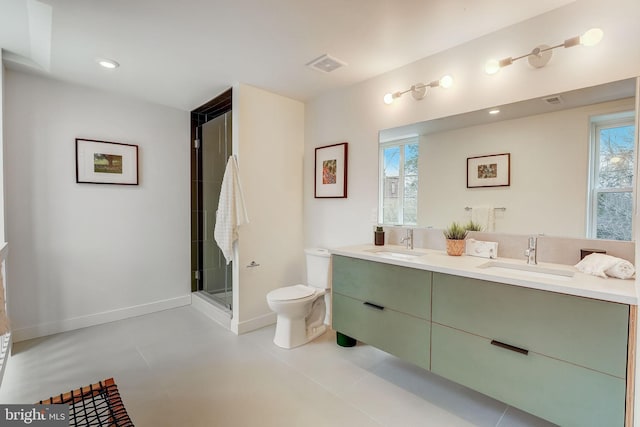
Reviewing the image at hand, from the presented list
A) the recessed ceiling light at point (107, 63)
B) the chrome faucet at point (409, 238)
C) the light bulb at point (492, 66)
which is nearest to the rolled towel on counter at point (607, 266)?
the chrome faucet at point (409, 238)

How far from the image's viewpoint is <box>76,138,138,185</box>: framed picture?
288 centimetres

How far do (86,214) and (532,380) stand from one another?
3756 mm

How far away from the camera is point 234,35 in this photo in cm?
200

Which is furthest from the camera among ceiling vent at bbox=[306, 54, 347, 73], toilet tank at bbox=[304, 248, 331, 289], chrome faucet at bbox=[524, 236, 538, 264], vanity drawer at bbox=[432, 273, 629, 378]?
toilet tank at bbox=[304, 248, 331, 289]

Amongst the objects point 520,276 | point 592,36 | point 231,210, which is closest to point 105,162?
point 231,210

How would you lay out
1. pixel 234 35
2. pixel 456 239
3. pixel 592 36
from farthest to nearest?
pixel 456 239 → pixel 234 35 → pixel 592 36

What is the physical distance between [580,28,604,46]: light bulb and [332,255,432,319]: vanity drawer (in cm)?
151

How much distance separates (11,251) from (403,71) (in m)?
3.68

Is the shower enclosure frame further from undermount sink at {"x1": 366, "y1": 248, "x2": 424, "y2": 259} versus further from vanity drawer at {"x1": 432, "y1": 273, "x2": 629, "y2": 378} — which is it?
vanity drawer at {"x1": 432, "y1": 273, "x2": 629, "y2": 378}

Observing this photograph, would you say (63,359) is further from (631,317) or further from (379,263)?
(631,317)

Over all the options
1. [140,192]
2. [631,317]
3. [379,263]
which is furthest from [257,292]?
[631,317]

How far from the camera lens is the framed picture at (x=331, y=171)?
290cm

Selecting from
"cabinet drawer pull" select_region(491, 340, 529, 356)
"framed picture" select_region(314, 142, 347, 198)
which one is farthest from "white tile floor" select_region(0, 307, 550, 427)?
"framed picture" select_region(314, 142, 347, 198)

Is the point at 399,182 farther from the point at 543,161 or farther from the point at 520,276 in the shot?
the point at 520,276
